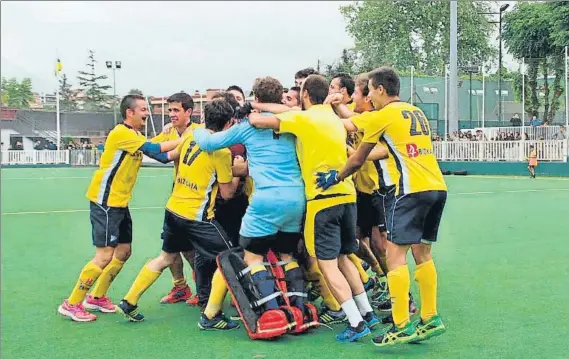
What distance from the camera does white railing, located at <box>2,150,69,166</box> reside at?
5006 centimetres

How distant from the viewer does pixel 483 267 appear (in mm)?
8336

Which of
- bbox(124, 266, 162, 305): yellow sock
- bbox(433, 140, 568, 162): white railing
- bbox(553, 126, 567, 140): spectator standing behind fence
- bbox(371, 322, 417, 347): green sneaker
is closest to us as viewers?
bbox(371, 322, 417, 347): green sneaker

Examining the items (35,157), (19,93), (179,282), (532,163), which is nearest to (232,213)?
(179,282)

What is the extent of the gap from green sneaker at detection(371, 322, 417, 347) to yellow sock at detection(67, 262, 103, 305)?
2.56m

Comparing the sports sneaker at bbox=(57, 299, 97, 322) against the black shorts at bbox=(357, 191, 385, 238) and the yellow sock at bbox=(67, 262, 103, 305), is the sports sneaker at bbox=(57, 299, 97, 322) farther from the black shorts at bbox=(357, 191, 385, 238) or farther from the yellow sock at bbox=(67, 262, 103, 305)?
the black shorts at bbox=(357, 191, 385, 238)

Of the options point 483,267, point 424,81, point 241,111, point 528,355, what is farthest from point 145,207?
point 424,81

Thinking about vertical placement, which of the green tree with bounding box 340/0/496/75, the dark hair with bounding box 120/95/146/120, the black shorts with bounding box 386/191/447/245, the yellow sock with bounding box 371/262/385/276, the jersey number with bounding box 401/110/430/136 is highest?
the green tree with bounding box 340/0/496/75

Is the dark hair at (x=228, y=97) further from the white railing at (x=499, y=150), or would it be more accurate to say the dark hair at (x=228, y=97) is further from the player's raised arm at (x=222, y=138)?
the white railing at (x=499, y=150)

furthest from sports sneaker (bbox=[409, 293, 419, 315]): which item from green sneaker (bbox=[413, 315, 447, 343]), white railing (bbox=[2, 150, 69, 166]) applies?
white railing (bbox=[2, 150, 69, 166])

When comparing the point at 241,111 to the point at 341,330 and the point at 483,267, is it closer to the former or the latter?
the point at 341,330

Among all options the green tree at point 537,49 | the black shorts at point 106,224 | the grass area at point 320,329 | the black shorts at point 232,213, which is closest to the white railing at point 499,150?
the green tree at point 537,49

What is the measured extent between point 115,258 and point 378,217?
8.03 ft

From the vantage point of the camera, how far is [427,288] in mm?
5383

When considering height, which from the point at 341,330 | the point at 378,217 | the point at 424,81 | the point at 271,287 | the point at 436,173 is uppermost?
the point at 424,81
